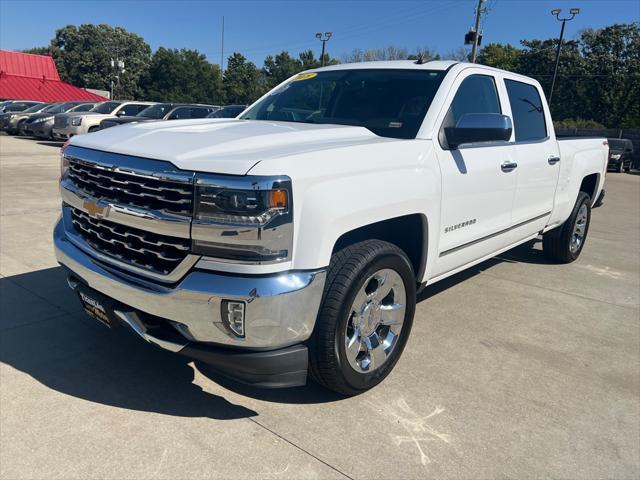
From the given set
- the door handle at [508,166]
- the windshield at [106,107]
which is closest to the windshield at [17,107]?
the windshield at [106,107]

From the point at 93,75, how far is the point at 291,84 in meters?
93.7

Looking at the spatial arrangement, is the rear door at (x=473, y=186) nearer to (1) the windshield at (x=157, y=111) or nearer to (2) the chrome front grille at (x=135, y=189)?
(2) the chrome front grille at (x=135, y=189)

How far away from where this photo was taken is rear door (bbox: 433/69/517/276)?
354cm

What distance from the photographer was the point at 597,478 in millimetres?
2543

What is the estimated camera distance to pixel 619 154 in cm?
2695

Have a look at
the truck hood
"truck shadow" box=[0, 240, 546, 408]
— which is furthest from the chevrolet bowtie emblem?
"truck shadow" box=[0, 240, 546, 408]

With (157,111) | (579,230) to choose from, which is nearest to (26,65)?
(157,111)

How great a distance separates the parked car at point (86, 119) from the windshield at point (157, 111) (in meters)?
1.48

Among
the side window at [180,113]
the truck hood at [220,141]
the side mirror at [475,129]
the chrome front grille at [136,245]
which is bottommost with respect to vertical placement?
the chrome front grille at [136,245]

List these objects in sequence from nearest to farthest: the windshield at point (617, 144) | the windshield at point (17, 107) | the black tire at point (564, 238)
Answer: the black tire at point (564, 238), the windshield at point (17, 107), the windshield at point (617, 144)

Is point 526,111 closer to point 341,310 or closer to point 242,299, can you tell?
point 341,310

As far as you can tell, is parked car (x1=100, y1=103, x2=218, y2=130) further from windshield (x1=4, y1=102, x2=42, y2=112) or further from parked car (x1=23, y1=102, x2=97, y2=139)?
windshield (x1=4, y1=102, x2=42, y2=112)

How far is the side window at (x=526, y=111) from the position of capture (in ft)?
15.2

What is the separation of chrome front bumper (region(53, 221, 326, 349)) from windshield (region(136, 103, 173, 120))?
16.7 meters
